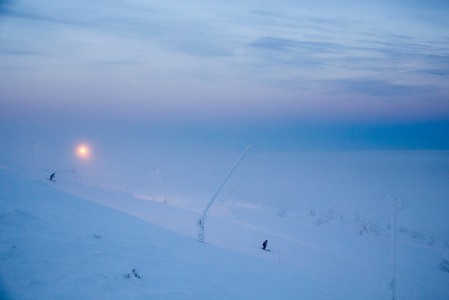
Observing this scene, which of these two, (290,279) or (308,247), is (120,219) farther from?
(308,247)

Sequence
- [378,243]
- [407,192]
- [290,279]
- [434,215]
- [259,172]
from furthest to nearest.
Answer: [259,172]
[407,192]
[434,215]
[378,243]
[290,279]

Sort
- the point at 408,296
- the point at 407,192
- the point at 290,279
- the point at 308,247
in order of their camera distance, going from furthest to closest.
Answer: the point at 407,192 < the point at 308,247 < the point at 408,296 < the point at 290,279

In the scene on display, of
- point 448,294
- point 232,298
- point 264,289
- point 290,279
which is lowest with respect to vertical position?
point 448,294

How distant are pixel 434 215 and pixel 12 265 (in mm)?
35875

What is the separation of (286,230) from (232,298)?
15.5m

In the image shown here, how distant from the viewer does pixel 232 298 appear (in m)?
5.99

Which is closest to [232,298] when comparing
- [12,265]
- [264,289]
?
[264,289]

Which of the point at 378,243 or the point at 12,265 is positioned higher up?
the point at 12,265

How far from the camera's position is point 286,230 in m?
20.9

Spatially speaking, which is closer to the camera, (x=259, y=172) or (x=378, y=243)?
(x=378, y=243)

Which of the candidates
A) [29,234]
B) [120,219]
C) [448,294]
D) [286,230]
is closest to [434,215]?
[286,230]

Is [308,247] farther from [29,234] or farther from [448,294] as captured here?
[29,234]

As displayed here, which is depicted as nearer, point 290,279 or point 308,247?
point 290,279

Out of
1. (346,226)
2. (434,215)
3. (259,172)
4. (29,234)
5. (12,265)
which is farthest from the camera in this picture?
(259,172)
